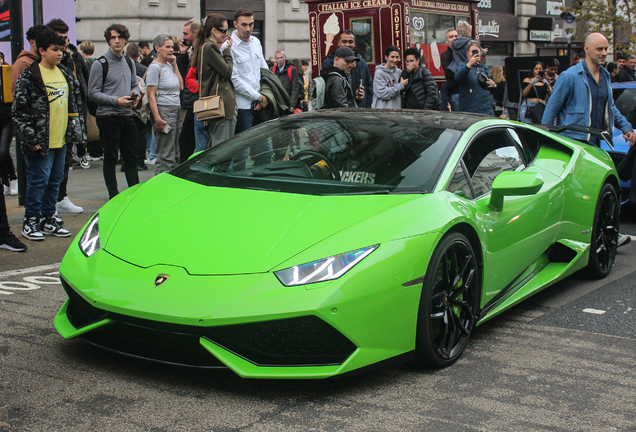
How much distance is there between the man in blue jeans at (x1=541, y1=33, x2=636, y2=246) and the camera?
710 centimetres

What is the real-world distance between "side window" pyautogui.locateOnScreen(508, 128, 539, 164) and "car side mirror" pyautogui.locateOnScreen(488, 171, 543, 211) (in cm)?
84

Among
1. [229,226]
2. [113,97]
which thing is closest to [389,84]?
[113,97]

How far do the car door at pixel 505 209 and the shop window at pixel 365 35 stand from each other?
10561mm

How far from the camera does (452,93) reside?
1020 centimetres

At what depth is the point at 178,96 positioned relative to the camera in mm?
10273

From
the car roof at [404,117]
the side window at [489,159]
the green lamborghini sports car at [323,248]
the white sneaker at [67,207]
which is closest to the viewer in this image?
the green lamborghini sports car at [323,248]

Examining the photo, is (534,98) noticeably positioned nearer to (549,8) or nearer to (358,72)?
(358,72)

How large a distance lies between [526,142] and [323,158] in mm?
1556

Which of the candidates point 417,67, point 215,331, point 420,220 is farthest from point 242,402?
point 417,67

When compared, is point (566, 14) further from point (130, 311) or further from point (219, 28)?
point (130, 311)

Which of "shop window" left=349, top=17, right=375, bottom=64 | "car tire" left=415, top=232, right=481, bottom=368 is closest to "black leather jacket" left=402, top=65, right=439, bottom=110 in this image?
"shop window" left=349, top=17, right=375, bottom=64

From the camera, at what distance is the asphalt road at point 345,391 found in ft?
9.37

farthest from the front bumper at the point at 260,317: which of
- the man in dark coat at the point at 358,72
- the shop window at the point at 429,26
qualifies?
the shop window at the point at 429,26

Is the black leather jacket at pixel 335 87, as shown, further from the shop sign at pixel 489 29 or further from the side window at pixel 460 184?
the shop sign at pixel 489 29
